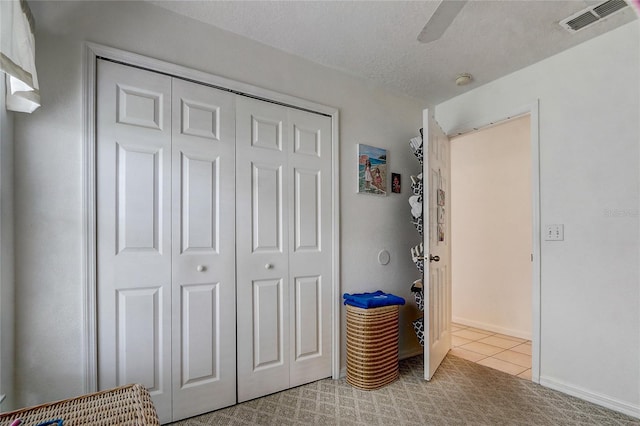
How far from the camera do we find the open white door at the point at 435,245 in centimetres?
259

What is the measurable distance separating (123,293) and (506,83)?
3.00m

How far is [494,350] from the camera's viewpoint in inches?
130

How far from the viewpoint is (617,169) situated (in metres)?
A: 2.22

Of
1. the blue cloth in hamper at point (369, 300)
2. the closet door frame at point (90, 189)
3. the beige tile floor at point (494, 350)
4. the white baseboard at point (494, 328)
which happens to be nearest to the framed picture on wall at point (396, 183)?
the blue cloth in hamper at point (369, 300)

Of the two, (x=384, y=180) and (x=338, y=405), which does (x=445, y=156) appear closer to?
(x=384, y=180)

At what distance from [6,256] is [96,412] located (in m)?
0.81

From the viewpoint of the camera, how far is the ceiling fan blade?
1.24 meters

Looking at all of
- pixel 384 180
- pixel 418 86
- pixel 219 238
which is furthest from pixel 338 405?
pixel 418 86

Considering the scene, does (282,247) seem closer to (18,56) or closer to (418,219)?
(418,219)

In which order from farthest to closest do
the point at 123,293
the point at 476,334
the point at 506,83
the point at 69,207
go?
1. the point at 476,334
2. the point at 506,83
3. the point at 123,293
4. the point at 69,207

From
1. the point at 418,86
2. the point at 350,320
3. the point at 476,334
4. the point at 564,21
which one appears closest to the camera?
the point at 564,21

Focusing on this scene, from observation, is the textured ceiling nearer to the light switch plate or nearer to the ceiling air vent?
the ceiling air vent

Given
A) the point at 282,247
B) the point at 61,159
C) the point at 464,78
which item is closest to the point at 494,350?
the point at 282,247

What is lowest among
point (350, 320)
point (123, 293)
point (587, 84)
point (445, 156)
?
point (350, 320)
